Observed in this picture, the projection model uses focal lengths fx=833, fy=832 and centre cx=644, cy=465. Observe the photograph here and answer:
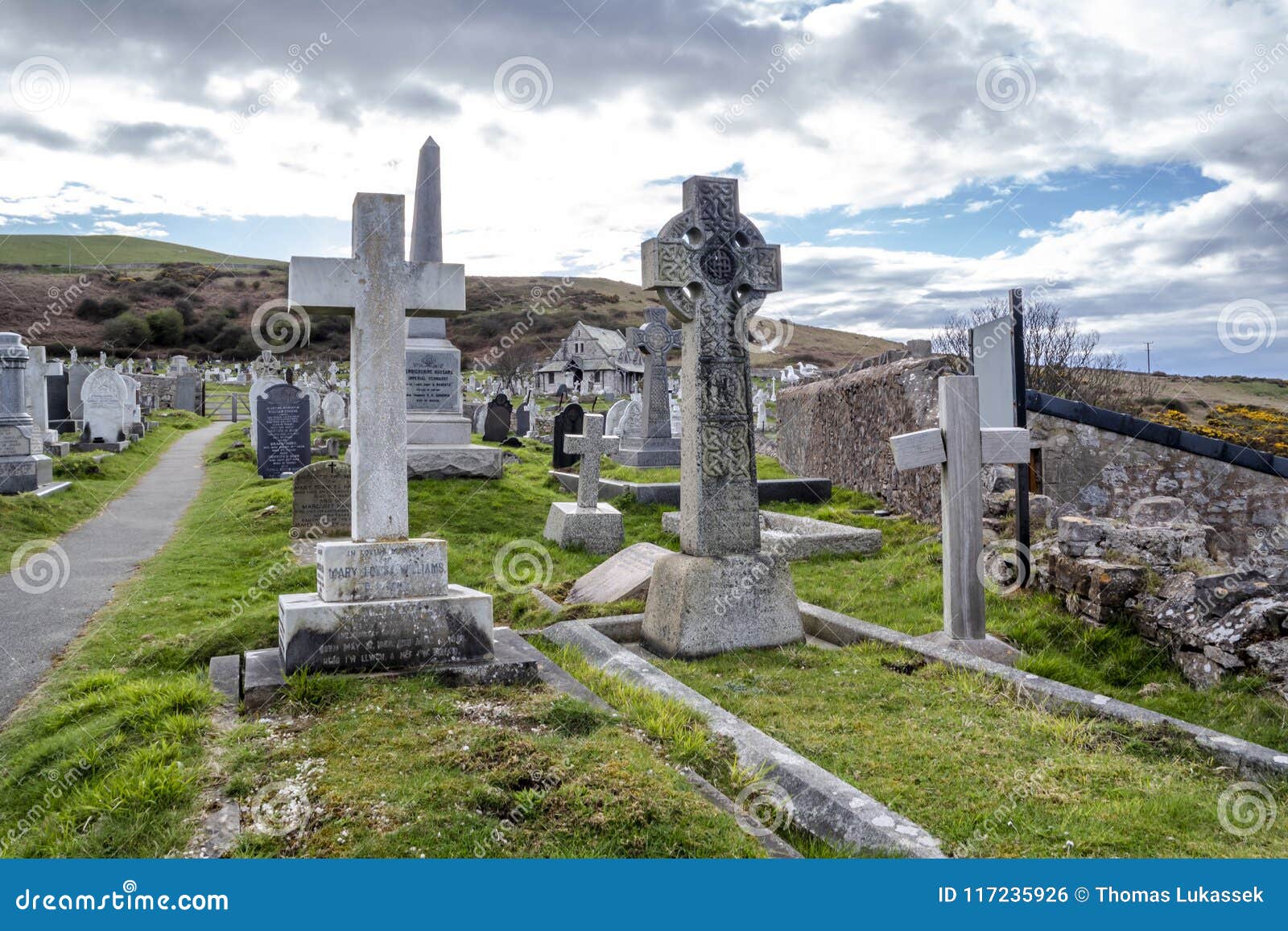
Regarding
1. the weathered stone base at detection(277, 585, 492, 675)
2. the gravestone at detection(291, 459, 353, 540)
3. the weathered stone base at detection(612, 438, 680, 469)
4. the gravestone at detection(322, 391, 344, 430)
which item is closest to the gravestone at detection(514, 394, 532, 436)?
the gravestone at detection(322, 391, 344, 430)

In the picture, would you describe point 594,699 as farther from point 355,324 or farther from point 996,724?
point 355,324

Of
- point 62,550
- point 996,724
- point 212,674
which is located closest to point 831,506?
point 996,724

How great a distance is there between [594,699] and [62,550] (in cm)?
916

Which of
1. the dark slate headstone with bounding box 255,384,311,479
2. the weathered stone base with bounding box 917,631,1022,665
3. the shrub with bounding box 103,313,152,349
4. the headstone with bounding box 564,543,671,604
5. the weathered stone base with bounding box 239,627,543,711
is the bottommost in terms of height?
the weathered stone base with bounding box 917,631,1022,665

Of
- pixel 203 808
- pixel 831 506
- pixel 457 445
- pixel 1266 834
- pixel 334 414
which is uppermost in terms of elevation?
pixel 334 414

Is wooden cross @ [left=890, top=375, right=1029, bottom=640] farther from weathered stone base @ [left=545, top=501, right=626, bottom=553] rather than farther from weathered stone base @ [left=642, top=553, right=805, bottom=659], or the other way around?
weathered stone base @ [left=545, top=501, right=626, bottom=553]

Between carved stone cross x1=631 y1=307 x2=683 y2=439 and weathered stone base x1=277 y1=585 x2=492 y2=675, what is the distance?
11445 millimetres

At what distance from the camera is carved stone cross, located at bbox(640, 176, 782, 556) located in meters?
5.95

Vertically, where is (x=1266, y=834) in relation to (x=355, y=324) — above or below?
below

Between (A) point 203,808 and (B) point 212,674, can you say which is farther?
(B) point 212,674

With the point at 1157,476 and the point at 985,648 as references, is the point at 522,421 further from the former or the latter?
the point at 985,648

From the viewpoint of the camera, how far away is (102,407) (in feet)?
64.4

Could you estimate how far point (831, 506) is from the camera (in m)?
12.7

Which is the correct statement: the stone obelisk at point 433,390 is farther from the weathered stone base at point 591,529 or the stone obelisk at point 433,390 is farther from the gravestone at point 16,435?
the gravestone at point 16,435
